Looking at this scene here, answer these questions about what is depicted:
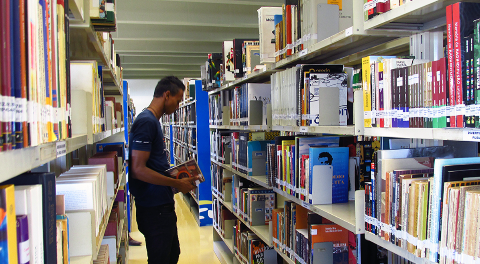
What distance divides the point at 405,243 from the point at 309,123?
952 millimetres

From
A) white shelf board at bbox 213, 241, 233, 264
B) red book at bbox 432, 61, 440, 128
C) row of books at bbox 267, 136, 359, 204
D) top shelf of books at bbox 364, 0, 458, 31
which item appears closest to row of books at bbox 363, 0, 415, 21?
top shelf of books at bbox 364, 0, 458, 31

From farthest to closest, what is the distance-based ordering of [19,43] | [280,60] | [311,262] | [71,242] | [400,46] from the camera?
[280,60]
[311,262]
[400,46]
[71,242]
[19,43]

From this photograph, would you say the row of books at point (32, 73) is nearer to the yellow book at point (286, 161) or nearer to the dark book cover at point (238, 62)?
the yellow book at point (286, 161)

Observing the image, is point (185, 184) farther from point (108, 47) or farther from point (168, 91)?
point (108, 47)

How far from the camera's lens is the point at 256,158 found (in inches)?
128

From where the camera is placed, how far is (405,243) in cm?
134

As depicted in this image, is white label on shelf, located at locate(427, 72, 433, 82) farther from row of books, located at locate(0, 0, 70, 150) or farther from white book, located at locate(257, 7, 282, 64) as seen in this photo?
white book, located at locate(257, 7, 282, 64)

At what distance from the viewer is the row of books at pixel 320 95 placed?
203 centimetres

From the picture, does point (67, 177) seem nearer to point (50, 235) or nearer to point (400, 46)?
point (50, 235)

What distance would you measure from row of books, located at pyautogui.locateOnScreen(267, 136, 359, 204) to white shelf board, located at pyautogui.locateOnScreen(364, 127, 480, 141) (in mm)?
537

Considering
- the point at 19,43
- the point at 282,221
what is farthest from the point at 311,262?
the point at 19,43

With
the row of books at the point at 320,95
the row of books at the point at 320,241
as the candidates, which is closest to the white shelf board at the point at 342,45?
the row of books at the point at 320,95

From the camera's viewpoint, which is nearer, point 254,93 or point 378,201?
point 378,201

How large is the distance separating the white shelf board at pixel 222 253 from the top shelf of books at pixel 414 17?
3.42 meters
